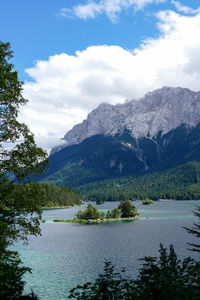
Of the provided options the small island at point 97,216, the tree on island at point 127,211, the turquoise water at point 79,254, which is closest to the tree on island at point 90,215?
the small island at point 97,216

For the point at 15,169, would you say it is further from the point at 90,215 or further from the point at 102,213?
the point at 102,213

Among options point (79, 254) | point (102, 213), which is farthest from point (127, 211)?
point (79, 254)

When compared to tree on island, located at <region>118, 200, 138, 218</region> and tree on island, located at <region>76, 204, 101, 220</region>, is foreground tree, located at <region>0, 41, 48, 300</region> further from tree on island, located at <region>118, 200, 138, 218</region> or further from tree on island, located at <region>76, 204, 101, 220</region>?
tree on island, located at <region>118, 200, 138, 218</region>

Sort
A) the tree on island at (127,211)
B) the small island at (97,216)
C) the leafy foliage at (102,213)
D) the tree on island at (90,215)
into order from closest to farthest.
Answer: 1. the small island at (97,216)
2. the tree on island at (90,215)
3. the leafy foliage at (102,213)
4. the tree on island at (127,211)

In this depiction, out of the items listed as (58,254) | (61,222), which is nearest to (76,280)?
(58,254)

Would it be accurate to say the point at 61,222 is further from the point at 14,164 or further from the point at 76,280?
the point at 14,164

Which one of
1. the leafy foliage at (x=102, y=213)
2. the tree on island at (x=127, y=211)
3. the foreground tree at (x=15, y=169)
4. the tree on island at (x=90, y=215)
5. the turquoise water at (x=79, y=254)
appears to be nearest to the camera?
the foreground tree at (x=15, y=169)

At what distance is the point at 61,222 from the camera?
14575cm

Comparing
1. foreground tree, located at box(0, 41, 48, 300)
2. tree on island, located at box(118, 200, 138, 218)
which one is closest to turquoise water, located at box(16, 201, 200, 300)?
foreground tree, located at box(0, 41, 48, 300)

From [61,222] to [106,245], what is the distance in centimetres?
6641

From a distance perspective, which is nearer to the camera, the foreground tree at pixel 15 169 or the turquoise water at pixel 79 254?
the foreground tree at pixel 15 169

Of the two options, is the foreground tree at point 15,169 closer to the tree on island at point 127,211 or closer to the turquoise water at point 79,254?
the turquoise water at point 79,254

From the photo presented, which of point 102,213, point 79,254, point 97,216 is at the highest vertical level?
point 102,213

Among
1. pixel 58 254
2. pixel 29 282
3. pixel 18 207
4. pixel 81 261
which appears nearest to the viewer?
pixel 18 207
